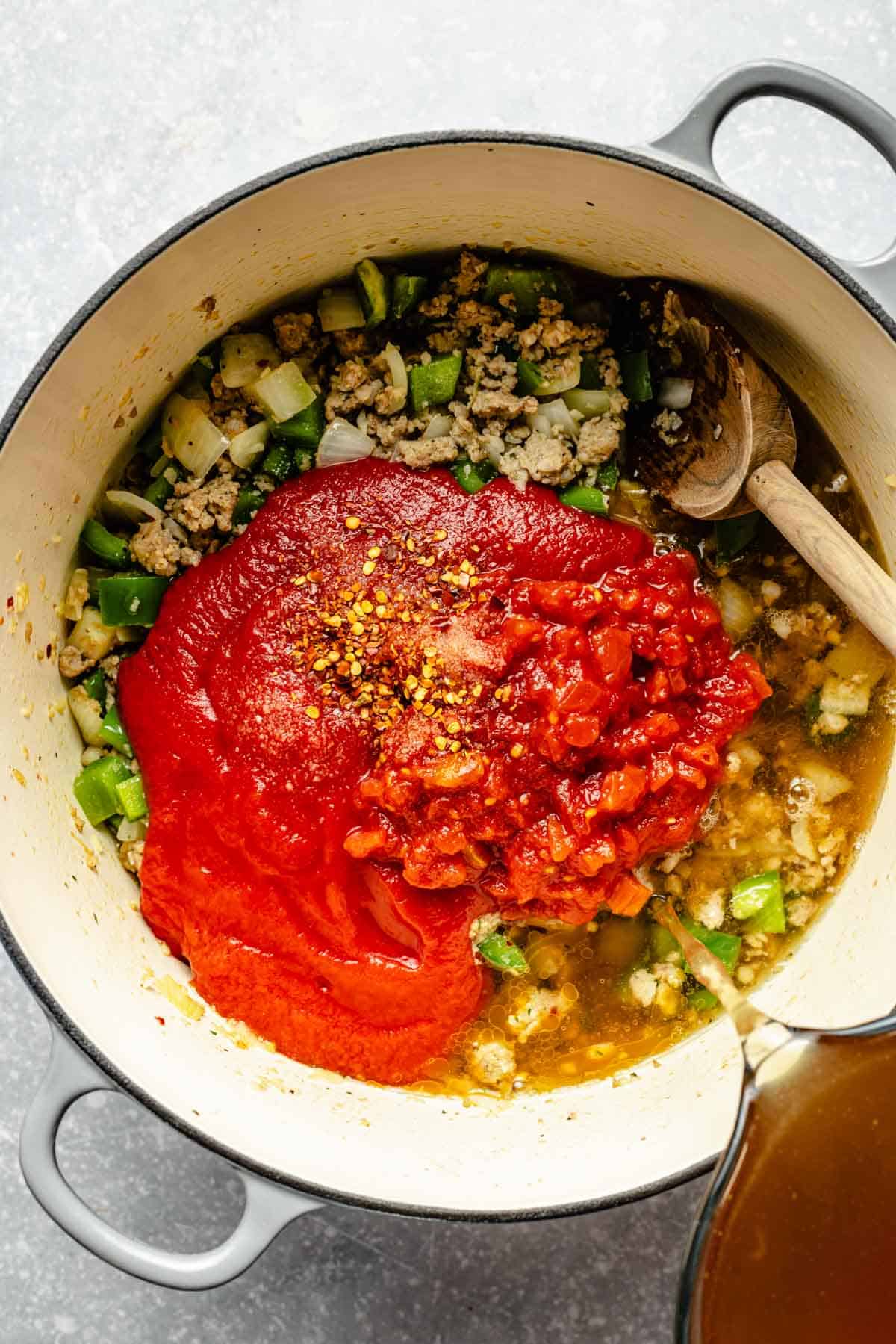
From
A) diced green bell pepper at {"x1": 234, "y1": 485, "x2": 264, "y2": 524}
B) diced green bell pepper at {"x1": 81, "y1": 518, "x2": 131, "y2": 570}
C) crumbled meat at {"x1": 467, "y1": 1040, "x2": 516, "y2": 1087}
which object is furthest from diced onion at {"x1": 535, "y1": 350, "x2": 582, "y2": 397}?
crumbled meat at {"x1": 467, "y1": 1040, "x2": 516, "y2": 1087}

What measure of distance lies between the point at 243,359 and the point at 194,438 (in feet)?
0.59

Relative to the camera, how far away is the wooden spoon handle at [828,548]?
213 centimetres

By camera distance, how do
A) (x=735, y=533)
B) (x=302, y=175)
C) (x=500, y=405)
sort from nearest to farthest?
1. (x=302, y=175)
2. (x=500, y=405)
3. (x=735, y=533)

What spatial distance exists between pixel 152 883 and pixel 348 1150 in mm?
630

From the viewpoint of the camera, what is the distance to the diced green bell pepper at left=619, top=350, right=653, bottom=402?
2303 mm

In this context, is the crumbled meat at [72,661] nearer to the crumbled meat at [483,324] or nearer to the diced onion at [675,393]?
the crumbled meat at [483,324]

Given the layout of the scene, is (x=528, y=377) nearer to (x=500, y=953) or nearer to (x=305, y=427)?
(x=305, y=427)

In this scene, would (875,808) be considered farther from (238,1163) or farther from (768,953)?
(238,1163)

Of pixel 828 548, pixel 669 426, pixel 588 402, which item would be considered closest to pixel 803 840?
pixel 828 548

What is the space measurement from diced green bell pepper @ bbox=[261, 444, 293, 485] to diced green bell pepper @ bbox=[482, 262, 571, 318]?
1.62ft

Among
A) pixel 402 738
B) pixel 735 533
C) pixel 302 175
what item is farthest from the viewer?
pixel 735 533

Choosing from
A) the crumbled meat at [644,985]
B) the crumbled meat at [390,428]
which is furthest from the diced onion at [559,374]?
the crumbled meat at [644,985]

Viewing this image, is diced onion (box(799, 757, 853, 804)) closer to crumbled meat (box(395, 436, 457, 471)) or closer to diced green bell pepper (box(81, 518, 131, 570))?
crumbled meat (box(395, 436, 457, 471))

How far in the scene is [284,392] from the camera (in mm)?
2268
